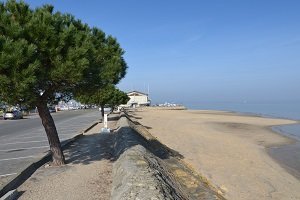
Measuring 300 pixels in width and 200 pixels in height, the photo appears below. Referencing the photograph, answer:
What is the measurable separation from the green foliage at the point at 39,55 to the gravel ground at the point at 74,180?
202 cm

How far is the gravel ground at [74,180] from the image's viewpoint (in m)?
8.93

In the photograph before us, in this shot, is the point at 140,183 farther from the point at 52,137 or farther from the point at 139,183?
the point at 52,137

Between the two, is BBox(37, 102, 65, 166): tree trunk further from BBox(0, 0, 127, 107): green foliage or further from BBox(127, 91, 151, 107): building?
BBox(127, 91, 151, 107): building

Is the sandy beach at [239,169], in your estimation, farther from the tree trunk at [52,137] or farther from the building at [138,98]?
the building at [138,98]

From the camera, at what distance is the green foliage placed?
9.27m

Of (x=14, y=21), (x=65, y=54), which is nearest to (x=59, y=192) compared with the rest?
(x=65, y=54)

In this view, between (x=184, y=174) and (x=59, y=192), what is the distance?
3882 millimetres

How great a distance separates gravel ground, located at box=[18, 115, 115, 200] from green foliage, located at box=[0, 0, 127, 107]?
2.02 metres

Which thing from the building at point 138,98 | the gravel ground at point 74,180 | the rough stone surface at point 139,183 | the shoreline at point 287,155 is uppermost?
the building at point 138,98

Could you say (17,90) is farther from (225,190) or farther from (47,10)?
(225,190)

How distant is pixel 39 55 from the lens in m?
10.1

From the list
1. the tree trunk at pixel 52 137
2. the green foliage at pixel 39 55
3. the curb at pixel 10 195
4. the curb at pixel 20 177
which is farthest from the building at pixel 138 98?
the curb at pixel 10 195

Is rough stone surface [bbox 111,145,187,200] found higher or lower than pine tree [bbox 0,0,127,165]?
lower

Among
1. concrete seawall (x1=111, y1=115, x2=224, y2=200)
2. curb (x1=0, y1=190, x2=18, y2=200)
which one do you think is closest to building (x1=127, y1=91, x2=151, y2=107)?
concrete seawall (x1=111, y1=115, x2=224, y2=200)
